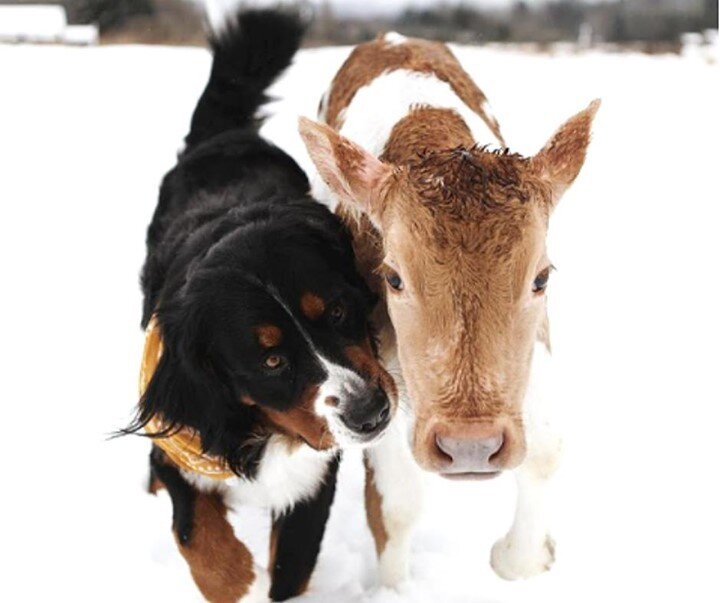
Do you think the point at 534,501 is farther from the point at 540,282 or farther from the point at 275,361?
the point at 275,361

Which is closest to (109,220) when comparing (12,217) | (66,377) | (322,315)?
(12,217)

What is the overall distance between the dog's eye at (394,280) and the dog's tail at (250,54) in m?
2.51

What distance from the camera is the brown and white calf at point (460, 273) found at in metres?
2.54

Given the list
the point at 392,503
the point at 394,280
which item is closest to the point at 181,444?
the point at 392,503

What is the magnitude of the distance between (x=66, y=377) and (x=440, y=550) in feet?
8.50

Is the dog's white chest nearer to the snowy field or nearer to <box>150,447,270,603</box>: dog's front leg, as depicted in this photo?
<box>150,447,270,603</box>: dog's front leg

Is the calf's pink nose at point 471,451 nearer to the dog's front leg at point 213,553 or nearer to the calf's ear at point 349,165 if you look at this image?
the calf's ear at point 349,165

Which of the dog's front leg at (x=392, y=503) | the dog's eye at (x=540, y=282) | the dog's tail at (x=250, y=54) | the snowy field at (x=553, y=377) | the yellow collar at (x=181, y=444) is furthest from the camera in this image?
the dog's tail at (x=250, y=54)

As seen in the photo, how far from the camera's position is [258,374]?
296 centimetres

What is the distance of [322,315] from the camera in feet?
9.71

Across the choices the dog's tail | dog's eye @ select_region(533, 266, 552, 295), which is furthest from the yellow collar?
the dog's tail

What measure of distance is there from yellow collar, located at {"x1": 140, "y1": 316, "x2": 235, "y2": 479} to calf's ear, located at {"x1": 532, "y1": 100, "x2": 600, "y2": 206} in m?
1.39

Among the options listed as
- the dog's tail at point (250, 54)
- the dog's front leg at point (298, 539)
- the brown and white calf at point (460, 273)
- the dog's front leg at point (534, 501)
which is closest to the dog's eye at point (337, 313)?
the brown and white calf at point (460, 273)

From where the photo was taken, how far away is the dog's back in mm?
3996
